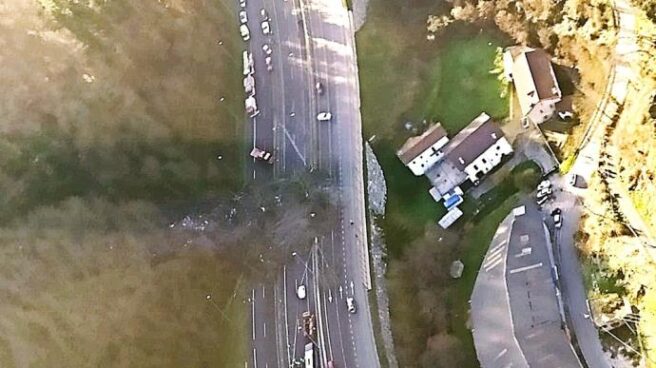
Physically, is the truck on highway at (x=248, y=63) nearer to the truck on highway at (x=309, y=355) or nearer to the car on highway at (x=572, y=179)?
the truck on highway at (x=309, y=355)

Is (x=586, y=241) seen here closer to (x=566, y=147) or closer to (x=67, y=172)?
(x=566, y=147)

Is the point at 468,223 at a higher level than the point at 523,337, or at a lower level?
higher

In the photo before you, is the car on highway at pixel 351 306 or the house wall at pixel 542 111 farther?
the house wall at pixel 542 111

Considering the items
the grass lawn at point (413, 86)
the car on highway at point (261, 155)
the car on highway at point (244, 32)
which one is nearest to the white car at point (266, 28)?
the car on highway at point (244, 32)

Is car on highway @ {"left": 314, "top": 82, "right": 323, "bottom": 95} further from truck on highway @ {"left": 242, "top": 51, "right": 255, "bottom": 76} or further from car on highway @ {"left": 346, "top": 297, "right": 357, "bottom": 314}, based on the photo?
car on highway @ {"left": 346, "top": 297, "right": 357, "bottom": 314}

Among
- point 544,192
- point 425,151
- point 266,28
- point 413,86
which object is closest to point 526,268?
point 544,192

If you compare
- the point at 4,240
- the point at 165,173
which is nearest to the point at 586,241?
the point at 165,173

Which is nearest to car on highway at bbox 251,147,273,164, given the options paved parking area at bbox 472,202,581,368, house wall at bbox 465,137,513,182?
house wall at bbox 465,137,513,182
